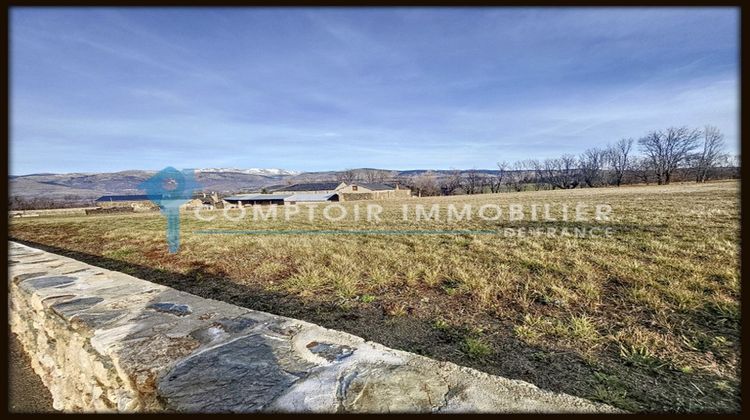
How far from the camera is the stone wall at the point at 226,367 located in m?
1.26

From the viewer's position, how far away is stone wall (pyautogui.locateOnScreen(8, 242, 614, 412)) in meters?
1.26

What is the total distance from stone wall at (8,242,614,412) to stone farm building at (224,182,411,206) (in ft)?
149

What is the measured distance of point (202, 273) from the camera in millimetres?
4793

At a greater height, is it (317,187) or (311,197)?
(317,187)

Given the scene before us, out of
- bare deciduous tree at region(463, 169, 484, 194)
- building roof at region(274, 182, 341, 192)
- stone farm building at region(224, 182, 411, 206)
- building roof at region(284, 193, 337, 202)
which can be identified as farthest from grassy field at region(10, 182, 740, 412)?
bare deciduous tree at region(463, 169, 484, 194)

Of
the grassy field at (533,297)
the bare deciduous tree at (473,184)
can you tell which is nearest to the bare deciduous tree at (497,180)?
the bare deciduous tree at (473,184)

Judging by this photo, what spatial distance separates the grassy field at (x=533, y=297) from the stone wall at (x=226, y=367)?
34.7 inches

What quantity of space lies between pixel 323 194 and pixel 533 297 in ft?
171

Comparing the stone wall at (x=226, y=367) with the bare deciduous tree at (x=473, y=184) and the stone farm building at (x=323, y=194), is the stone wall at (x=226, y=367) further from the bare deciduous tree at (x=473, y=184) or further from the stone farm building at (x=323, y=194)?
the bare deciduous tree at (x=473, y=184)

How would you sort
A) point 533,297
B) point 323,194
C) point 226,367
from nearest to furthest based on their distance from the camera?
point 226,367 → point 533,297 → point 323,194

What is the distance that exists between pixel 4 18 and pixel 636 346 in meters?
4.42

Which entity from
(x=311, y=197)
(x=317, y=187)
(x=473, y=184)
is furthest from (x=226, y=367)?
(x=473, y=184)

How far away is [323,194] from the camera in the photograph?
54.1 m

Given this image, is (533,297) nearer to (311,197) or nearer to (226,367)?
→ (226,367)
